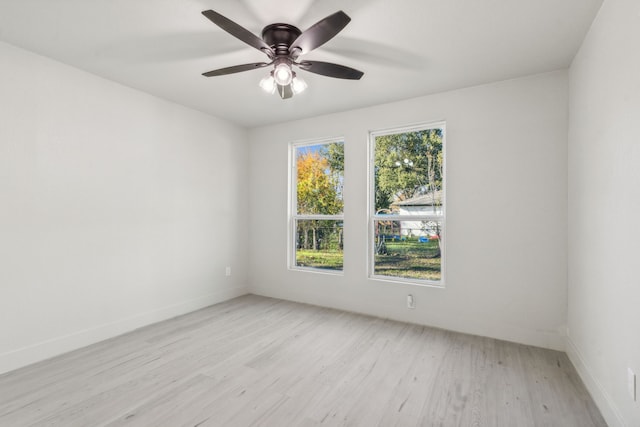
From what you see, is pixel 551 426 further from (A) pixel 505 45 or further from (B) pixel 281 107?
(B) pixel 281 107

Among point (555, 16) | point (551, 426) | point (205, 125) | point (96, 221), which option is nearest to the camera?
point (551, 426)

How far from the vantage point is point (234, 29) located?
1768mm

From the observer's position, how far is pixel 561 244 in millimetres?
2781

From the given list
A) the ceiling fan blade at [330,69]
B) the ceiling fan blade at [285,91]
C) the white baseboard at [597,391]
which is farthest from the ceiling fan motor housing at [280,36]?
the white baseboard at [597,391]

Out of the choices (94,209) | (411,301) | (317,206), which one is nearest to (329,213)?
(317,206)

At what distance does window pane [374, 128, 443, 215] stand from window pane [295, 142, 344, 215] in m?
0.53

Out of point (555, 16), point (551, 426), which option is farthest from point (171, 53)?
point (551, 426)

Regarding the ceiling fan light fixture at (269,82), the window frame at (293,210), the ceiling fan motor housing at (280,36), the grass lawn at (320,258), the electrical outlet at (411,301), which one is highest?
the ceiling fan motor housing at (280,36)

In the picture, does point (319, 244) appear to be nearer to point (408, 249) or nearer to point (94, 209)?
point (408, 249)

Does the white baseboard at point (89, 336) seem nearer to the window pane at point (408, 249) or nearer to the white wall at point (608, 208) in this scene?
the window pane at point (408, 249)

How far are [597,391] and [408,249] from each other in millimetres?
1945

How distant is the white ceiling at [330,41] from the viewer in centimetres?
197

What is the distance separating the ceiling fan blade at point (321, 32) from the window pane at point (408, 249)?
2303 mm

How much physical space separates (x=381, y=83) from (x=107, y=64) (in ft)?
8.31
